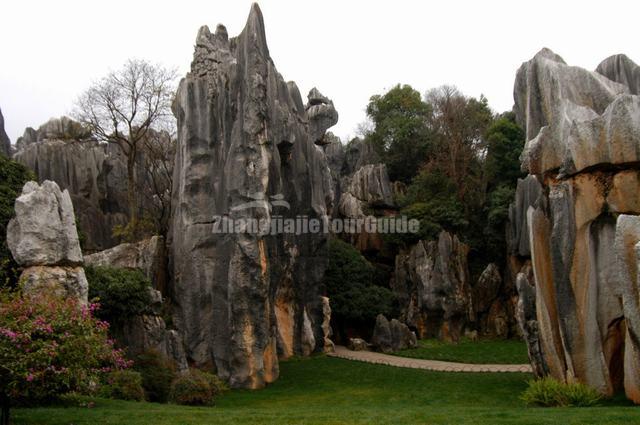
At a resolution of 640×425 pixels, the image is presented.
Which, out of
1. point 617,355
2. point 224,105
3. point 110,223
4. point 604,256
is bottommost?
point 617,355

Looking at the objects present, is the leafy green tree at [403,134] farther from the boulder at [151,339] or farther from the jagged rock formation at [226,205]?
the boulder at [151,339]

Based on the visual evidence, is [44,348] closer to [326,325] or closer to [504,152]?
[326,325]

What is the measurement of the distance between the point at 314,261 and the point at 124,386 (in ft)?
48.1

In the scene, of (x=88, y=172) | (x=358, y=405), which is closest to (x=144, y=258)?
(x=358, y=405)

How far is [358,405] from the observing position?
16.1 meters

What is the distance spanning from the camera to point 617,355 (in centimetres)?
1475

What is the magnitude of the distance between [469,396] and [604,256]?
201 inches

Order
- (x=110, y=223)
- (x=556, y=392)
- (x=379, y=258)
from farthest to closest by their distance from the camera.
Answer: (x=379, y=258) < (x=110, y=223) < (x=556, y=392)

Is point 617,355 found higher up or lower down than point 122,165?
lower down

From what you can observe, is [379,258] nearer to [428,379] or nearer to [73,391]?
[428,379]

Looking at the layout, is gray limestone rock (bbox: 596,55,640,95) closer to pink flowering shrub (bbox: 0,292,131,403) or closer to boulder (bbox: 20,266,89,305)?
boulder (bbox: 20,266,89,305)

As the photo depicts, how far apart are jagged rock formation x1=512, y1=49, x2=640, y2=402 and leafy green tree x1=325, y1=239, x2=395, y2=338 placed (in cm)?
1451

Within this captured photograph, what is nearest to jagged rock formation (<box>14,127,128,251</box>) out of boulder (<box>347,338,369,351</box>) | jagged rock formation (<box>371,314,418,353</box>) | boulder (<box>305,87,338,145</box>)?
boulder (<box>305,87,338,145</box>)

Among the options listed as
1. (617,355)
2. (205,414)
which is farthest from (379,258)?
(205,414)
